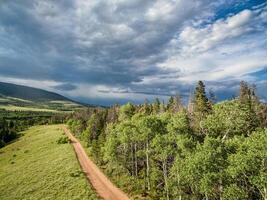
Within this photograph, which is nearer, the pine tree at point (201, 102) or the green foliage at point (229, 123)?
the green foliage at point (229, 123)

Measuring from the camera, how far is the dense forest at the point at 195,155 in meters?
32.6

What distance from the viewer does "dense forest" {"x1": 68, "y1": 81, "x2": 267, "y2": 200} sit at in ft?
107

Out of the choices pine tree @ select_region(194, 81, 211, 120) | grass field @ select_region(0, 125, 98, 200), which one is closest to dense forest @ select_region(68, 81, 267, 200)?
pine tree @ select_region(194, 81, 211, 120)

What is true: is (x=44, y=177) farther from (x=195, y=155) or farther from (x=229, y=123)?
(x=229, y=123)

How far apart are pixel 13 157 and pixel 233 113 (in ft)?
→ 254

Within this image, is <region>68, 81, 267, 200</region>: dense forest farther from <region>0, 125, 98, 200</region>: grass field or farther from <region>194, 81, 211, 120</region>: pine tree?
<region>0, 125, 98, 200</region>: grass field

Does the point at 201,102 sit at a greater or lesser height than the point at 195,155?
greater

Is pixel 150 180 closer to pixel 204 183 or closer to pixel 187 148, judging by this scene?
pixel 187 148

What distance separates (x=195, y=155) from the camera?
3534 centimetres

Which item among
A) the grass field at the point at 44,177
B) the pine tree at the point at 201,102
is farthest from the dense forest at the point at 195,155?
the grass field at the point at 44,177

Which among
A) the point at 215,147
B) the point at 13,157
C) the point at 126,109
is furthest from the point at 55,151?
the point at 215,147

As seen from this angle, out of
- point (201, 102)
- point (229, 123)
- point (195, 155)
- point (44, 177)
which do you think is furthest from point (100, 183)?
point (201, 102)

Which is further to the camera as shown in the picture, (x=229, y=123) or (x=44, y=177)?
(x=44, y=177)

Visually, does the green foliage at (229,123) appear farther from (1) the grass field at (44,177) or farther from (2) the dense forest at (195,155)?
(1) the grass field at (44,177)
